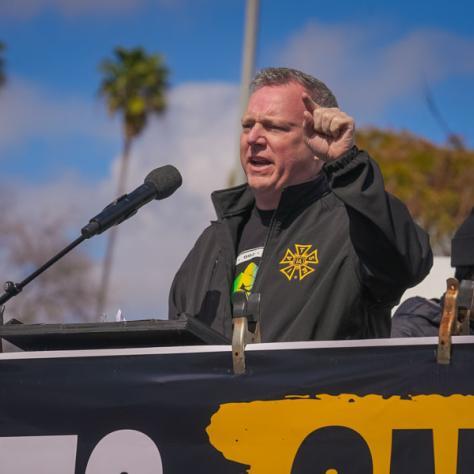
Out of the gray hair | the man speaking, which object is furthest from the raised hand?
the gray hair

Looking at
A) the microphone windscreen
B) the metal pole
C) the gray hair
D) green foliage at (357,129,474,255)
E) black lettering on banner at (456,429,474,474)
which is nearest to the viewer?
black lettering on banner at (456,429,474,474)

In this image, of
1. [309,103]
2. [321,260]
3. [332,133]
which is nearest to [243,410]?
[332,133]

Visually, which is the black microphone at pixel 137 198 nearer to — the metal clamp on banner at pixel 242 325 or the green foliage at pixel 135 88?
the metal clamp on banner at pixel 242 325

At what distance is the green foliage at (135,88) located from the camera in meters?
38.4

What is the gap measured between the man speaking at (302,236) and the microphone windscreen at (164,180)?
424mm

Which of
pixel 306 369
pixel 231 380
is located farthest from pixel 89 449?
pixel 306 369

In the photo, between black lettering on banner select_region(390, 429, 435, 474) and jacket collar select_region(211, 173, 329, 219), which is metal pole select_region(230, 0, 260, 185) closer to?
jacket collar select_region(211, 173, 329, 219)

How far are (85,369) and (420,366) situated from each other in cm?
88

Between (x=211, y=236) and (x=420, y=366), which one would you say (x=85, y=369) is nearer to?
(x=420, y=366)

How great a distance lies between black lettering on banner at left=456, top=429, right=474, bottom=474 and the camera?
8.62 ft

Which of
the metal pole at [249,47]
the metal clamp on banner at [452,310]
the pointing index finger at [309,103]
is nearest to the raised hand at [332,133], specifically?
the pointing index finger at [309,103]

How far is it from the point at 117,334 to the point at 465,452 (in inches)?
36.6

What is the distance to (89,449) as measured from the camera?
2.89 meters

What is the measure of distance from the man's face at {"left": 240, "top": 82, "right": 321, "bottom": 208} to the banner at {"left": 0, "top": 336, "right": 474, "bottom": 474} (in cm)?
138
